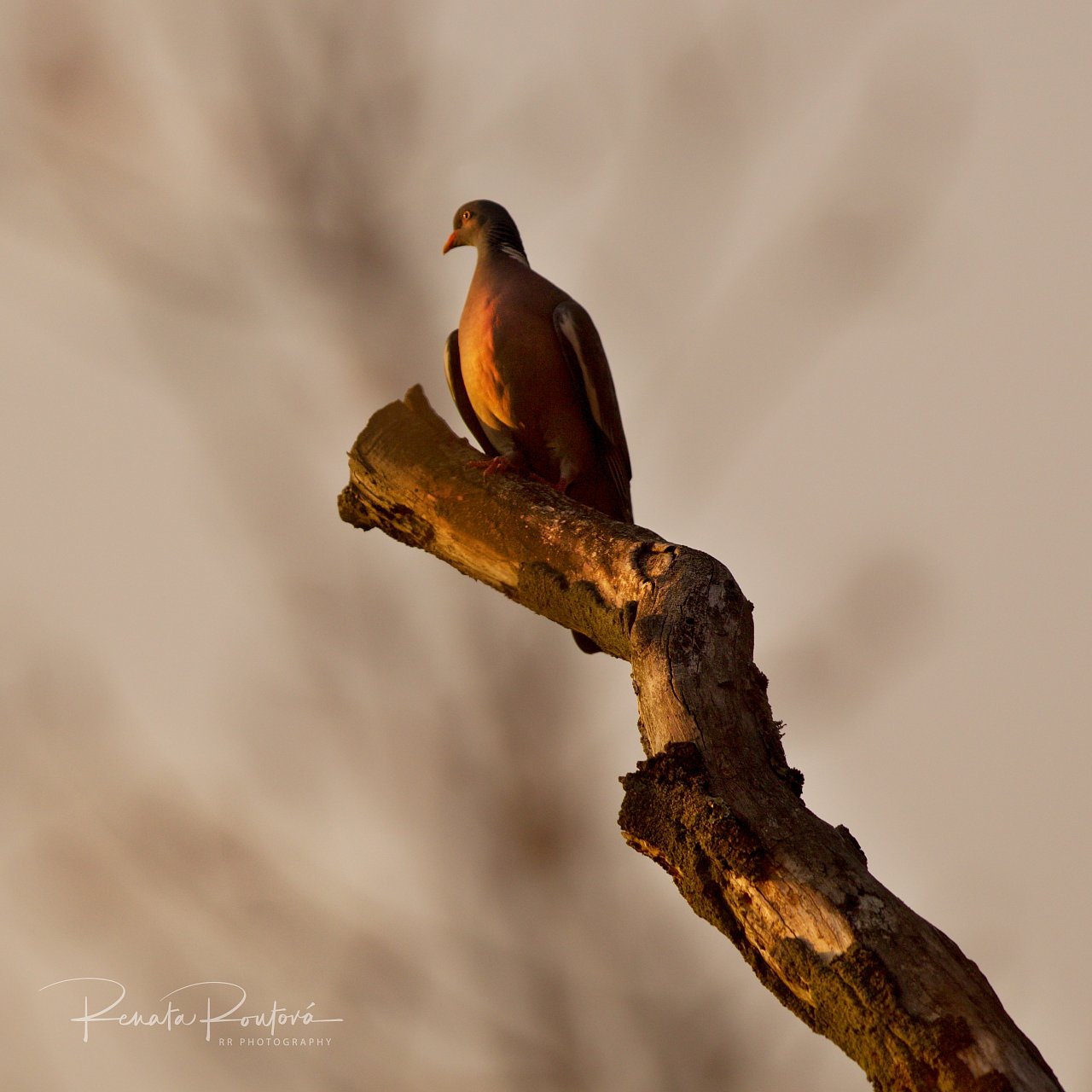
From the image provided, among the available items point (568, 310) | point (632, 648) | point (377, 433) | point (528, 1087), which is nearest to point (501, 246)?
point (568, 310)

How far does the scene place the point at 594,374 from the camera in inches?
159

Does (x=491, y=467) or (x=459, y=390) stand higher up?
(x=459, y=390)

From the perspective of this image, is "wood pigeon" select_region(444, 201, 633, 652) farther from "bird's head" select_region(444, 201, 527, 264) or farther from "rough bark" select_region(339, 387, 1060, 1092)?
"rough bark" select_region(339, 387, 1060, 1092)

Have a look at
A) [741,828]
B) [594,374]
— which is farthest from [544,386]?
[741,828]

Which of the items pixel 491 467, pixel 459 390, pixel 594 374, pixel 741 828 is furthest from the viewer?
pixel 459 390

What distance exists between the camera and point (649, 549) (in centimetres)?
254

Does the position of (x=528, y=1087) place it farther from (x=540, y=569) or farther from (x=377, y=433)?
(x=377, y=433)

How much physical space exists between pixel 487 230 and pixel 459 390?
73 cm

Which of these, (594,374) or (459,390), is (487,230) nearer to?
(459,390)

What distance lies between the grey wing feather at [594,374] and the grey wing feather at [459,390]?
472mm

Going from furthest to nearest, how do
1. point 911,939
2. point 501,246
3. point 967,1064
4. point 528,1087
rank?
point 501,246
point 528,1087
point 911,939
point 967,1064

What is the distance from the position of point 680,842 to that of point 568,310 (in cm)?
267

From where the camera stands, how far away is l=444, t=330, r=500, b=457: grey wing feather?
4.45 m

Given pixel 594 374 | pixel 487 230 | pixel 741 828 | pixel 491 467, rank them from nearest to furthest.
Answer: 1. pixel 741 828
2. pixel 491 467
3. pixel 594 374
4. pixel 487 230
